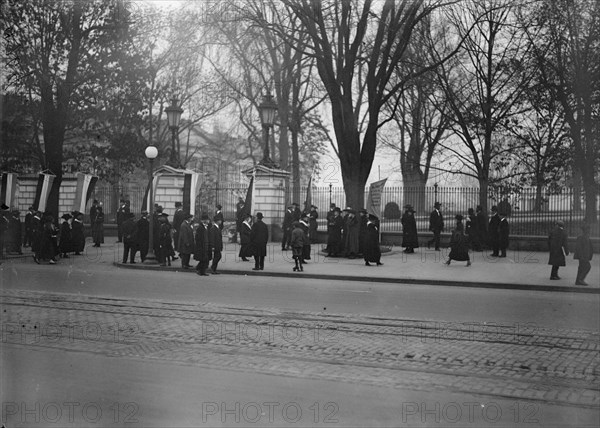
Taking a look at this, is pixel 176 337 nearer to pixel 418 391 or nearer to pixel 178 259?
pixel 418 391

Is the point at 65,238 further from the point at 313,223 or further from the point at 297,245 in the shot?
the point at 313,223

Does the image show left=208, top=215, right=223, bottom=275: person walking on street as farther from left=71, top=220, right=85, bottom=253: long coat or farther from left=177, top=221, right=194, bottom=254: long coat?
left=71, top=220, right=85, bottom=253: long coat

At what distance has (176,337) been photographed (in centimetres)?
880

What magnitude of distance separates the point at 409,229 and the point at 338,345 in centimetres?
1559

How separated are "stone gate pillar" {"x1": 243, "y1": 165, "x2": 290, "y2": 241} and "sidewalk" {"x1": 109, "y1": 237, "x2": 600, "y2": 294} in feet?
16.1

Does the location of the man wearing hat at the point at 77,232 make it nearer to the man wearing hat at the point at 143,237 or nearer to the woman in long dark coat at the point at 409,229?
the man wearing hat at the point at 143,237

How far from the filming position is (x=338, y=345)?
841 cm

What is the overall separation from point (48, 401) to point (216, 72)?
1296 inches

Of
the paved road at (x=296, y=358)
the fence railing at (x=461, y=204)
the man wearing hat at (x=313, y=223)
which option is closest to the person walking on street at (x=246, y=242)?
the man wearing hat at (x=313, y=223)

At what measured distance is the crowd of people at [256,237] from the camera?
17.3 m

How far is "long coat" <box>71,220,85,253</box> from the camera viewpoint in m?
21.8

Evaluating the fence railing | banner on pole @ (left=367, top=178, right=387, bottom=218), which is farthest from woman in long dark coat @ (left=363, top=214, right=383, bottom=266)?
the fence railing

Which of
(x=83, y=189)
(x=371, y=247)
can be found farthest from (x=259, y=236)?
(x=83, y=189)

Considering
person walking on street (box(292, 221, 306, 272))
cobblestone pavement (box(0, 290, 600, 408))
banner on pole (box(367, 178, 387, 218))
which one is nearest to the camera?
cobblestone pavement (box(0, 290, 600, 408))
